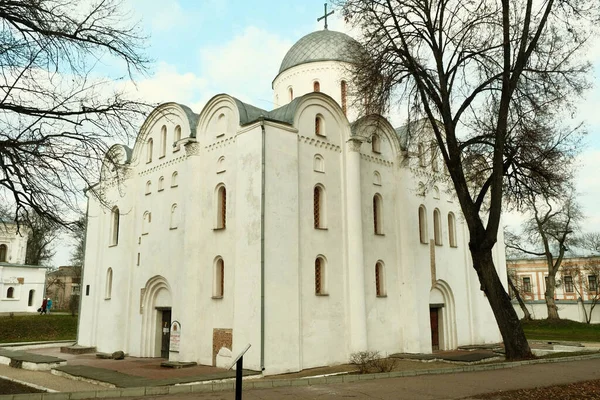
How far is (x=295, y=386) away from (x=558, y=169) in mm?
11052

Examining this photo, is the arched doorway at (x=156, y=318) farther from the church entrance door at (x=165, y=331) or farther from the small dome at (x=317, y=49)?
the small dome at (x=317, y=49)

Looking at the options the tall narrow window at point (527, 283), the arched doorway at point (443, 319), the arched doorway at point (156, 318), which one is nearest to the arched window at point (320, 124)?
the arched doorway at point (156, 318)

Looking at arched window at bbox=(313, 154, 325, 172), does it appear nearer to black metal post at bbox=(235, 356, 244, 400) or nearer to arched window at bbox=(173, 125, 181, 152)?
arched window at bbox=(173, 125, 181, 152)

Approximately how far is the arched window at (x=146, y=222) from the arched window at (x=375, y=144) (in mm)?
9922

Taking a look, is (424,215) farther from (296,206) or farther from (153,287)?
(153,287)

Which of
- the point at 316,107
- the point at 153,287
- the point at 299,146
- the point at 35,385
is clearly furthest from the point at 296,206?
the point at 35,385

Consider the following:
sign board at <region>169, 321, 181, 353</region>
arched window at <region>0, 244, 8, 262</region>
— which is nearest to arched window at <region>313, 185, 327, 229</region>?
sign board at <region>169, 321, 181, 353</region>

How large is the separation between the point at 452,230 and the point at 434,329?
492 cm

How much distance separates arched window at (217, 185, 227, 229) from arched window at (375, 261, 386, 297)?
21.1 feet

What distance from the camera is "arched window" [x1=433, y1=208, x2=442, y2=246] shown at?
2364 centimetres

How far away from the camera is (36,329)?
31891mm

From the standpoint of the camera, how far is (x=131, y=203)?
23062 mm

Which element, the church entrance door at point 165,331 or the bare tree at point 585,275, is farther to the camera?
the bare tree at point 585,275

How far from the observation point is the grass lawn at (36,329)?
3023 cm
